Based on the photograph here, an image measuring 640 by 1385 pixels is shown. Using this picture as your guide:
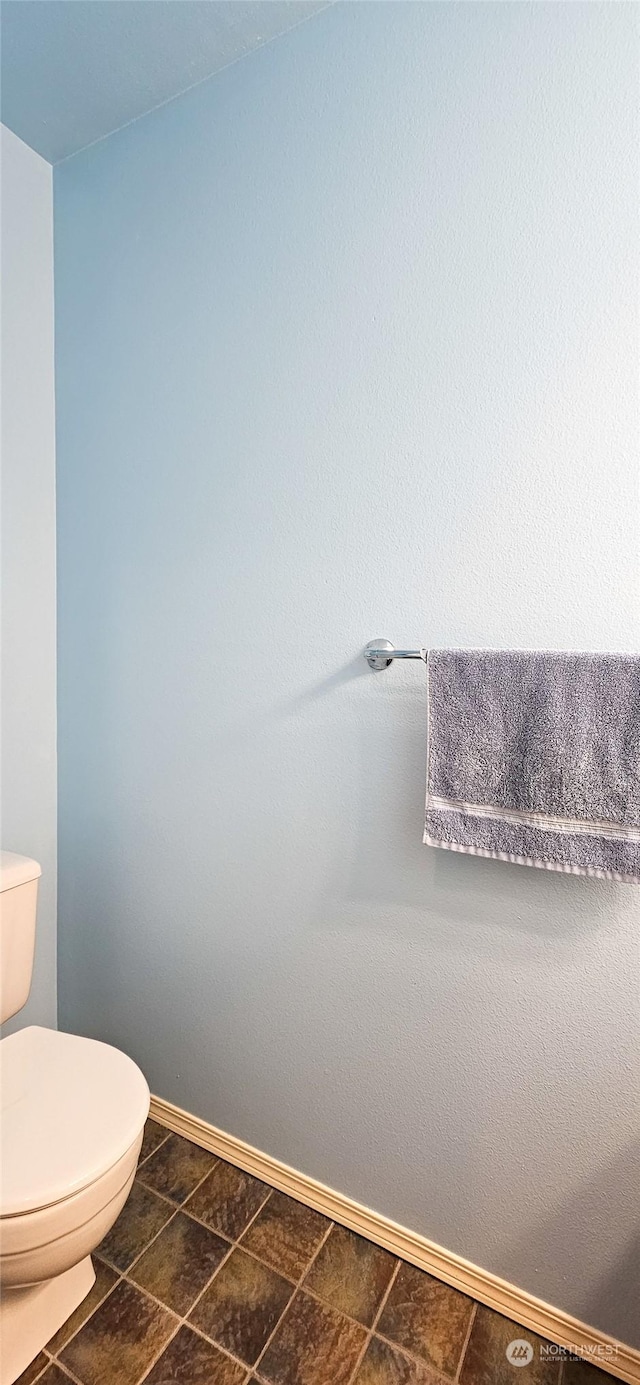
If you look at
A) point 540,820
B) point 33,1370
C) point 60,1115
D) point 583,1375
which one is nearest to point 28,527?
point 60,1115

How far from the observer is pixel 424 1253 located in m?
1.24

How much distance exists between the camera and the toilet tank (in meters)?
1.30

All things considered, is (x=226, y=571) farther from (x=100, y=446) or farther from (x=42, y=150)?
(x=42, y=150)

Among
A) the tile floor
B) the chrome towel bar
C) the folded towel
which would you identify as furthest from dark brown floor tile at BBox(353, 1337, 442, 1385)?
the chrome towel bar

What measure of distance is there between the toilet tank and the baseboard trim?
557 mm

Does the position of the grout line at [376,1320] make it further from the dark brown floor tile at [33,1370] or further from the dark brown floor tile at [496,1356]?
the dark brown floor tile at [33,1370]

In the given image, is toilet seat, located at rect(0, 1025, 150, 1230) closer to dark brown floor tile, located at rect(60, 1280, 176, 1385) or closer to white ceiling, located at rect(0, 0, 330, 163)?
dark brown floor tile, located at rect(60, 1280, 176, 1385)

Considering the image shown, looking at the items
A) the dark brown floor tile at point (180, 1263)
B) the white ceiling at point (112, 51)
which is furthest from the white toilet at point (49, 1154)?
the white ceiling at point (112, 51)

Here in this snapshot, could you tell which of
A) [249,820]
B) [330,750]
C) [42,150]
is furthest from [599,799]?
[42,150]

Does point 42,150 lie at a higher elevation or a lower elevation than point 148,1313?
higher

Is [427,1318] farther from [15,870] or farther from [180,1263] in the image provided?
[15,870]

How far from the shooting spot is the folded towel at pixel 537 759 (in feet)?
3.14

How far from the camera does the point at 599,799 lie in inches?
38.3

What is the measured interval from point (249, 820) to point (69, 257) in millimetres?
1522
